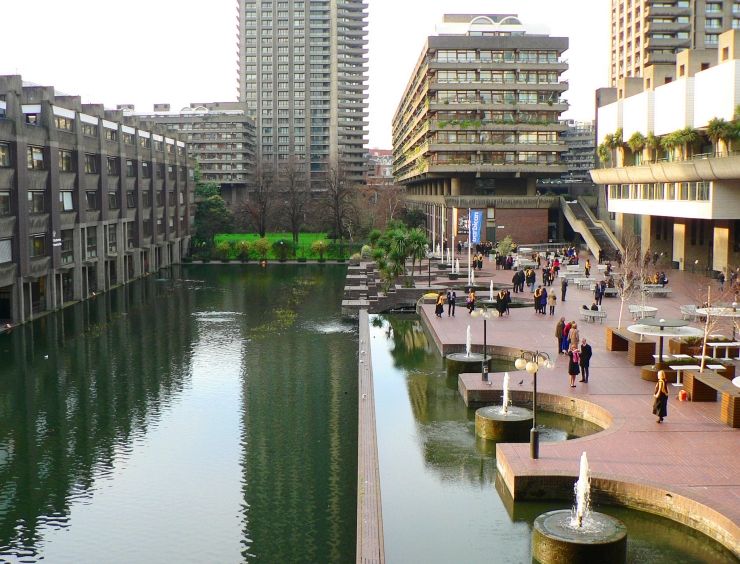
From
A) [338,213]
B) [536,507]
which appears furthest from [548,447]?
[338,213]

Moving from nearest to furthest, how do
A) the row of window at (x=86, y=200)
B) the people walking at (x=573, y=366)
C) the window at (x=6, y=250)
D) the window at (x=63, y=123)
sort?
the people walking at (x=573, y=366)
the window at (x=6, y=250)
the row of window at (x=86, y=200)
the window at (x=63, y=123)

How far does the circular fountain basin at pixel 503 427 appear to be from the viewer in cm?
2222

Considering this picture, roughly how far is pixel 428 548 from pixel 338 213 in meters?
91.0

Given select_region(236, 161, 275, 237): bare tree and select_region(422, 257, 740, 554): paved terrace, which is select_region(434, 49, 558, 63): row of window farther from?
select_region(422, 257, 740, 554): paved terrace

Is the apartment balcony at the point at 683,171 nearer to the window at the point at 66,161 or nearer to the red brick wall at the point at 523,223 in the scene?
the red brick wall at the point at 523,223

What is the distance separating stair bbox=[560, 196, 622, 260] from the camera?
7319 cm

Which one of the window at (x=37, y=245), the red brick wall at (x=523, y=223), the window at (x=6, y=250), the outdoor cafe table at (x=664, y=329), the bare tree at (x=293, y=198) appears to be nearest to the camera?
the outdoor cafe table at (x=664, y=329)

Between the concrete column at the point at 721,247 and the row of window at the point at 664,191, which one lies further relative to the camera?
the concrete column at the point at 721,247

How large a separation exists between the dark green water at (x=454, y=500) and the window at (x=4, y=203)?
25.9m

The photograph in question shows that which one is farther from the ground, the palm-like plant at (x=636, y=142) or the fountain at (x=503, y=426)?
the palm-like plant at (x=636, y=142)

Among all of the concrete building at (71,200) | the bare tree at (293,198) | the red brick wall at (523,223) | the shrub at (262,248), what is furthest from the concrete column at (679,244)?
the bare tree at (293,198)

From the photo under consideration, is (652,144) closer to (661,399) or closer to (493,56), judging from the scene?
(493,56)

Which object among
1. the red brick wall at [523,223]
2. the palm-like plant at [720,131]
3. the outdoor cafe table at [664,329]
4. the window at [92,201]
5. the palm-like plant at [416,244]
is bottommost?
the outdoor cafe table at [664,329]

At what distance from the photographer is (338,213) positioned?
4158 inches
